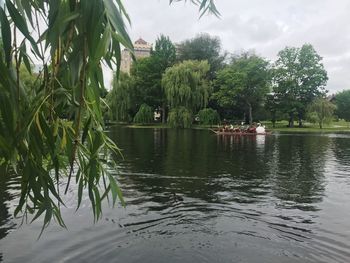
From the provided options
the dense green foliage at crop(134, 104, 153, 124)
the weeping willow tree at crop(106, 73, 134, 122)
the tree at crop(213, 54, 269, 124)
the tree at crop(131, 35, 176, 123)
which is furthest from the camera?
the tree at crop(131, 35, 176, 123)

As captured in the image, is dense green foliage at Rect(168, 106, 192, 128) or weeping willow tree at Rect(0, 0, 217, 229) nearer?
weeping willow tree at Rect(0, 0, 217, 229)

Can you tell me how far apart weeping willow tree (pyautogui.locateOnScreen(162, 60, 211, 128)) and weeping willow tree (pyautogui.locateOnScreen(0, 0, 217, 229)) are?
160 ft

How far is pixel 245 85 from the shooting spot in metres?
58.8

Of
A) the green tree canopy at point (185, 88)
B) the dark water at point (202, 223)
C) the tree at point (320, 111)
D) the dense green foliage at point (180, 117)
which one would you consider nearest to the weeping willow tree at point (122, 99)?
the green tree canopy at point (185, 88)

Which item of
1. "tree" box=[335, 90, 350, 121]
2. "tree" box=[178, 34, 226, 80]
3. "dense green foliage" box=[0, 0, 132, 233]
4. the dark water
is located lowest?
the dark water

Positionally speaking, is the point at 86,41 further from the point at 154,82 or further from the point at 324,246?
the point at 154,82

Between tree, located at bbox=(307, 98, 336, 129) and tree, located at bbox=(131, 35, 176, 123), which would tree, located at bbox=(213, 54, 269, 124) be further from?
tree, located at bbox=(131, 35, 176, 123)

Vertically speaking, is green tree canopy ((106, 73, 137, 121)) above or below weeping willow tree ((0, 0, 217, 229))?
above

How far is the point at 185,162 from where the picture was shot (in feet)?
60.2

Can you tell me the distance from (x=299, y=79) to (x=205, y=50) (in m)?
16.7

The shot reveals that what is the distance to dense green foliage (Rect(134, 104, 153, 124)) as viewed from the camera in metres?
59.9

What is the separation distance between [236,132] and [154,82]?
27820mm

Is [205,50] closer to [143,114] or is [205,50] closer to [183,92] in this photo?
[143,114]

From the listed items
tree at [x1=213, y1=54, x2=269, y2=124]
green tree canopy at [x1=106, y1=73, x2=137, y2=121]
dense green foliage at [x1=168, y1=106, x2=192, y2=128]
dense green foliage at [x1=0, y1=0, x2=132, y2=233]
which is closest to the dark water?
dense green foliage at [x1=0, y1=0, x2=132, y2=233]
